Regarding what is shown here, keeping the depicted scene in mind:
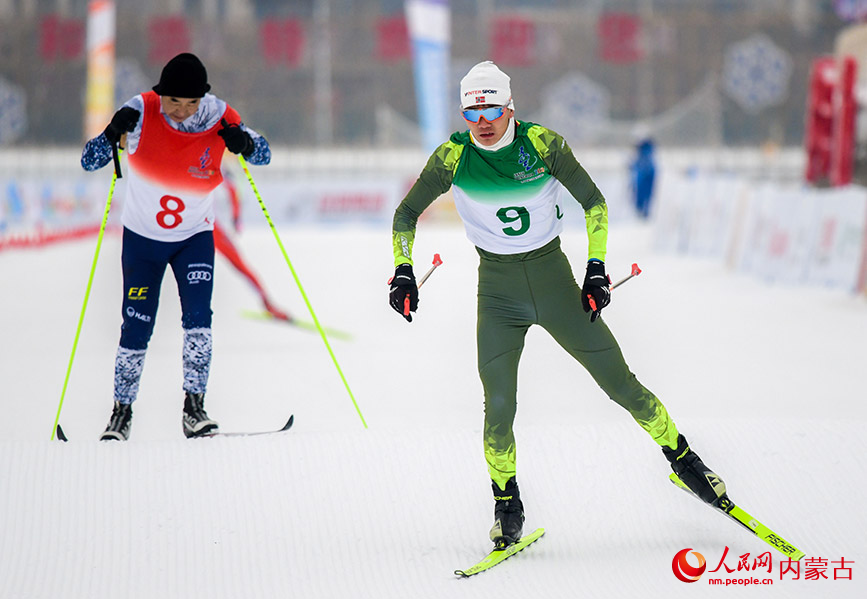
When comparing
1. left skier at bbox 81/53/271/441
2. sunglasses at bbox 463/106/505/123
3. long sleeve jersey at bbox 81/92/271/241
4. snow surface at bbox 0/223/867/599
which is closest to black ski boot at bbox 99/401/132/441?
left skier at bbox 81/53/271/441

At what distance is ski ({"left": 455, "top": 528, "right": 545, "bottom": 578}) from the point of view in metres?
4.03

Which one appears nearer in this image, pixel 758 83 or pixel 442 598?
pixel 442 598

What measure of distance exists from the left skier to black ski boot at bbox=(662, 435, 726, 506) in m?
2.34

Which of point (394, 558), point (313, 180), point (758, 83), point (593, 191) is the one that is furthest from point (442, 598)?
point (758, 83)

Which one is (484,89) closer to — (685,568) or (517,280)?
(517,280)

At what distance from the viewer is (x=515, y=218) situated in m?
4.25

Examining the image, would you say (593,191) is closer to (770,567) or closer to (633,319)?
(770,567)

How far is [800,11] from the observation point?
3997 centimetres

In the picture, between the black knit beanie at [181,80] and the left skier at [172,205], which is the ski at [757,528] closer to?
the left skier at [172,205]

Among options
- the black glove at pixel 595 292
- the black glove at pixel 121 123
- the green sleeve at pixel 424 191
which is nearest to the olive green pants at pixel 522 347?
the black glove at pixel 595 292

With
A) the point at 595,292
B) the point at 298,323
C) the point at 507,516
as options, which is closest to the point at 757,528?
the point at 507,516

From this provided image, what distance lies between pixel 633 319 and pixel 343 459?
621 cm

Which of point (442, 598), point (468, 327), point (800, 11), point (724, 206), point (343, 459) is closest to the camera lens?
point (442, 598)

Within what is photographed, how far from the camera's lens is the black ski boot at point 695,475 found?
4.20 meters
